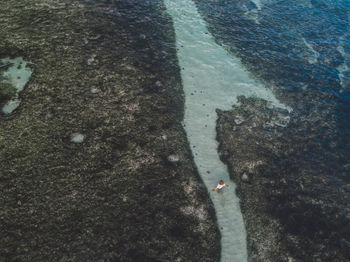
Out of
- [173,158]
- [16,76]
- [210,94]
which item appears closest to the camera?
[173,158]

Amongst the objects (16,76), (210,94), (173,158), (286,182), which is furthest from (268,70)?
(16,76)

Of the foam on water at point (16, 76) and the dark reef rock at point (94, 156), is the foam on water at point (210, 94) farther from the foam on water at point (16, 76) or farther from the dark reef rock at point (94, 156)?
the foam on water at point (16, 76)

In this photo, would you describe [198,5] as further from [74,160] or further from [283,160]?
[74,160]

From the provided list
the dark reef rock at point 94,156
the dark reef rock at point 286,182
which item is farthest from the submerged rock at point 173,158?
the dark reef rock at point 286,182

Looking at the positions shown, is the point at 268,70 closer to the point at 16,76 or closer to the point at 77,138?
the point at 77,138

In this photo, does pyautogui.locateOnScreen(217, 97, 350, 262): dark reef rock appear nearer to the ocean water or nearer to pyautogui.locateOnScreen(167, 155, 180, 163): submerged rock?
the ocean water

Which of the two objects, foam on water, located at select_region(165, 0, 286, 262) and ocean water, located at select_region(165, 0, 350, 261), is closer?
foam on water, located at select_region(165, 0, 286, 262)

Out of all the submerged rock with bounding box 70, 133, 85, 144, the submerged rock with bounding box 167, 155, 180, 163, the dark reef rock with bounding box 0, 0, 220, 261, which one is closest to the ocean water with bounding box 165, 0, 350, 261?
the submerged rock with bounding box 167, 155, 180, 163
